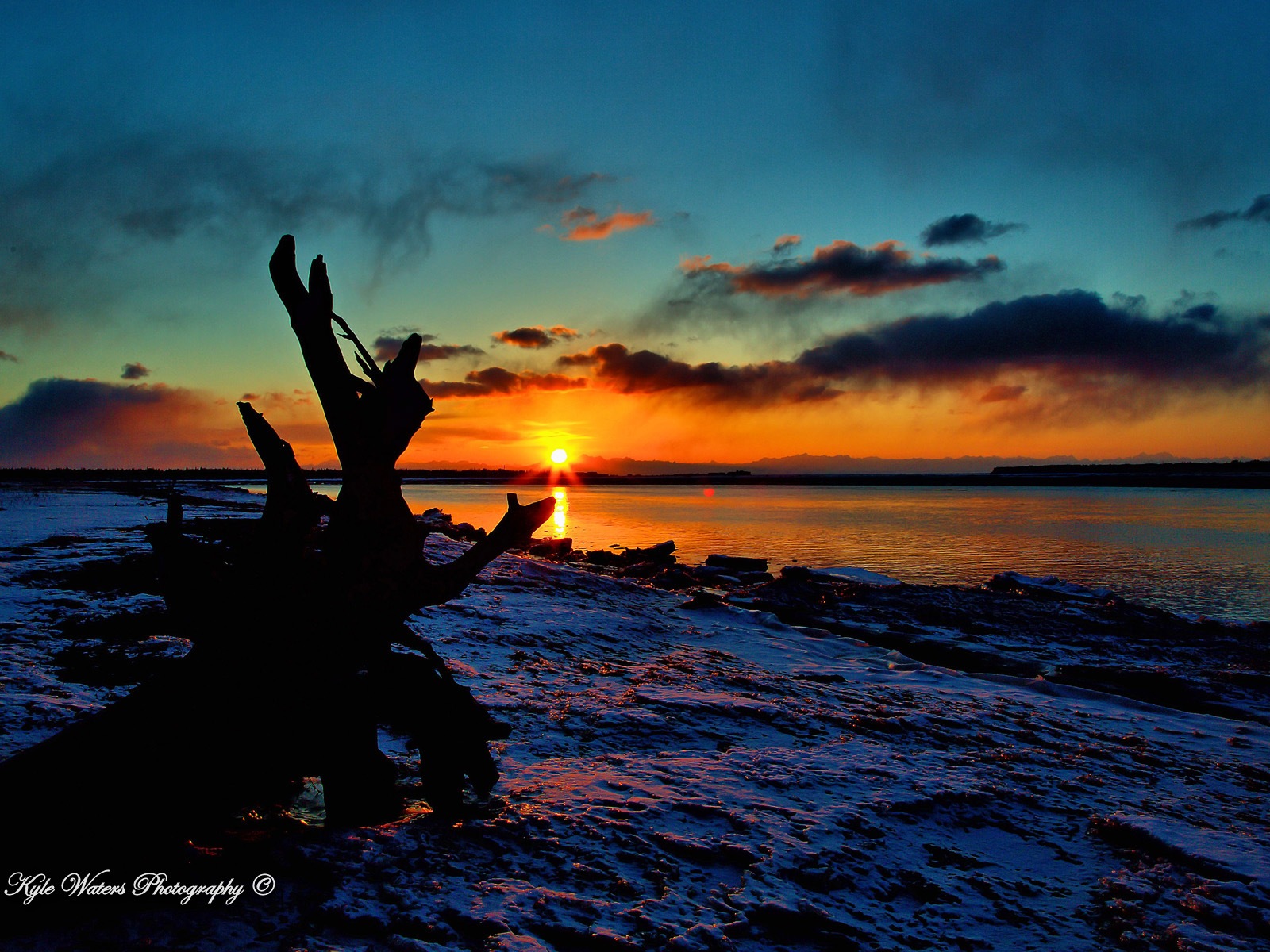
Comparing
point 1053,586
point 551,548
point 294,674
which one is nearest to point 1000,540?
point 1053,586

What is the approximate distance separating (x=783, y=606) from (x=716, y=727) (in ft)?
25.3

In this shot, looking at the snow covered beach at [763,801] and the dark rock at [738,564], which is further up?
the snow covered beach at [763,801]

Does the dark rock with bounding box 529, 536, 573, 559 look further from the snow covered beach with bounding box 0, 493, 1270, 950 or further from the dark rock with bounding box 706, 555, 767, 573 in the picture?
the snow covered beach with bounding box 0, 493, 1270, 950

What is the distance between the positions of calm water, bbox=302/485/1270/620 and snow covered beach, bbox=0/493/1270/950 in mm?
4594

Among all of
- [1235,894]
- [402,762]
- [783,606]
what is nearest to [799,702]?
[1235,894]

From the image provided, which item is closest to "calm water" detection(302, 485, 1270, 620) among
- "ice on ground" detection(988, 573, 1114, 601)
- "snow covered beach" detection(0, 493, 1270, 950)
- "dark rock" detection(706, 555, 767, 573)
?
"ice on ground" detection(988, 573, 1114, 601)

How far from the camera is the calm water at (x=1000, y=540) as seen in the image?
1800 cm

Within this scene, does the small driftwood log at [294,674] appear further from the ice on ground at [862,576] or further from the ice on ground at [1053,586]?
the ice on ground at [1053,586]

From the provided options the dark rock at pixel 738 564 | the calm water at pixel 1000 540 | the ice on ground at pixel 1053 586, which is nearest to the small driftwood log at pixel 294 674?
the calm water at pixel 1000 540

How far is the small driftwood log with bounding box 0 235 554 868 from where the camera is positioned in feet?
8.83

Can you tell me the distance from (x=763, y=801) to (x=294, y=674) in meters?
3.03

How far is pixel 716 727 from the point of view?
233 inches

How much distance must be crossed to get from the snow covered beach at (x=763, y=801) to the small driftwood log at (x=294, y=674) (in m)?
0.19

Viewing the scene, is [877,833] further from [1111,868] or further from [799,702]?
[799,702]
